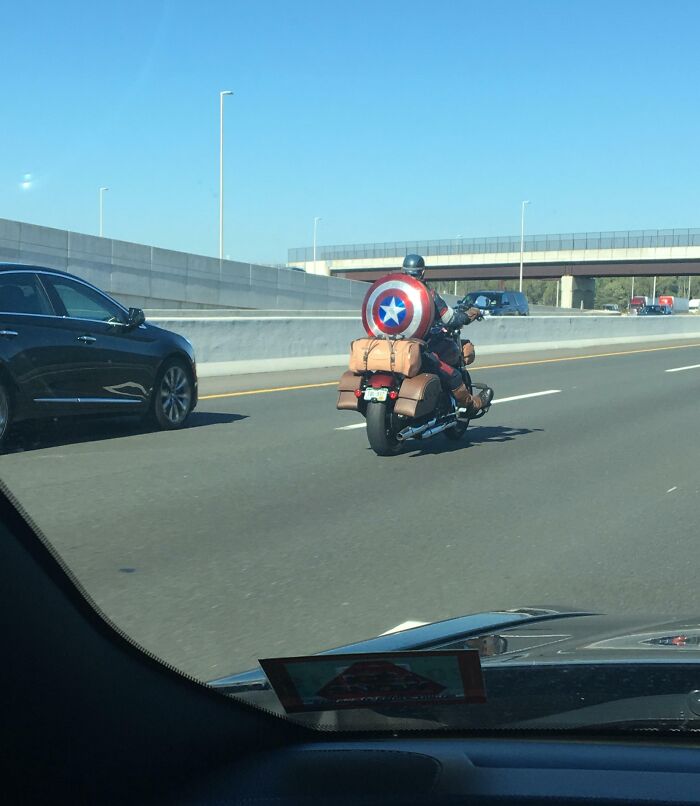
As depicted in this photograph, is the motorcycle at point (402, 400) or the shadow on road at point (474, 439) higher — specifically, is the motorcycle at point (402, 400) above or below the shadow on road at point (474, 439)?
above

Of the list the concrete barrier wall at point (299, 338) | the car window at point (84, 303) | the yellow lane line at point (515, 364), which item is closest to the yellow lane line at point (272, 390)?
the yellow lane line at point (515, 364)

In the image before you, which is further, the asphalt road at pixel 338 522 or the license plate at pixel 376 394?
the license plate at pixel 376 394

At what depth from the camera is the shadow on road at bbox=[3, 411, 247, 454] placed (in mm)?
9672

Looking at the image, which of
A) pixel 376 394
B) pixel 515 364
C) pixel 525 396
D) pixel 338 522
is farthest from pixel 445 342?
pixel 515 364

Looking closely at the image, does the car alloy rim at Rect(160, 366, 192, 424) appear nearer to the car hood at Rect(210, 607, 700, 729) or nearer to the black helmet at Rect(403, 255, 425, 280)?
the black helmet at Rect(403, 255, 425, 280)

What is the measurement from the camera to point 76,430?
11023 millimetres

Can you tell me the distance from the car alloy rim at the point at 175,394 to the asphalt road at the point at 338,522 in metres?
0.29

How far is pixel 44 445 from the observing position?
9.99 metres

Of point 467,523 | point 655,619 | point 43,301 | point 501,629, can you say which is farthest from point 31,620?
point 43,301

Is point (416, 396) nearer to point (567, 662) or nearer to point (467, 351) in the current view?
point (467, 351)

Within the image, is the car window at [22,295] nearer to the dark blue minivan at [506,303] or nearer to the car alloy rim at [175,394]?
the car alloy rim at [175,394]

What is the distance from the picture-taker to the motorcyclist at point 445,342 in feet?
32.4

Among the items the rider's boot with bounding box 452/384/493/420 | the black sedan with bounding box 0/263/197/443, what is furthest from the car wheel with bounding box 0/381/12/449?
the rider's boot with bounding box 452/384/493/420

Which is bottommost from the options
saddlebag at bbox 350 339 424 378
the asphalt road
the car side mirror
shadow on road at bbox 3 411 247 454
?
the asphalt road
